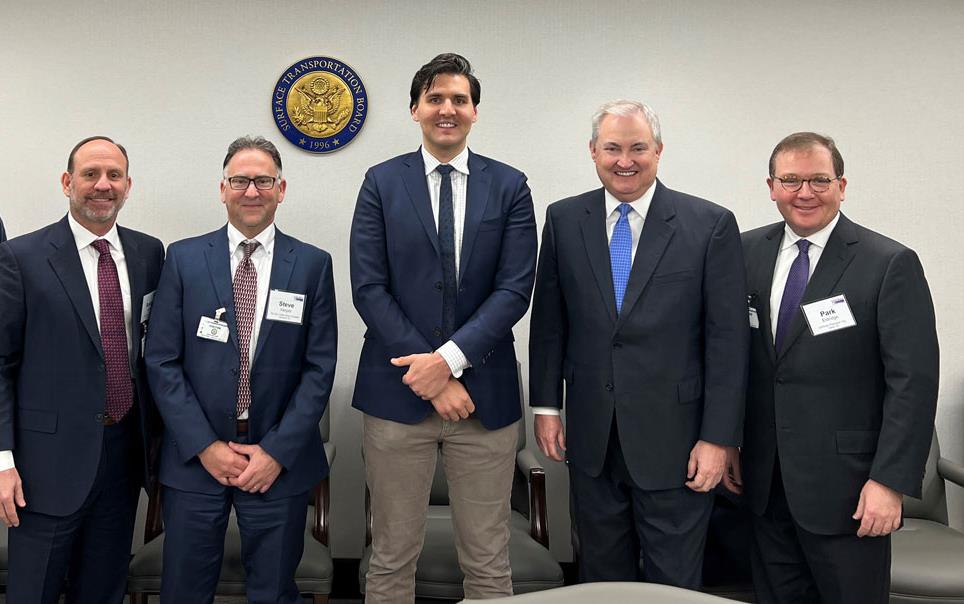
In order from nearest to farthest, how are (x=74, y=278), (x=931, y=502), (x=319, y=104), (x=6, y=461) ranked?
(x=6, y=461) → (x=74, y=278) → (x=931, y=502) → (x=319, y=104)

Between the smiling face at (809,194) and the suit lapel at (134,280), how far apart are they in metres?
2.13

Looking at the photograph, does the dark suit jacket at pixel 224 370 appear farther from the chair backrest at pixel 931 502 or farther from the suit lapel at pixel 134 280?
the chair backrest at pixel 931 502

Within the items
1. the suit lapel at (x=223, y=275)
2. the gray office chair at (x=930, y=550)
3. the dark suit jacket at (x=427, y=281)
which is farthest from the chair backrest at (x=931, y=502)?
the suit lapel at (x=223, y=275)

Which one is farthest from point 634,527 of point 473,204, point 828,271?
point 473,204

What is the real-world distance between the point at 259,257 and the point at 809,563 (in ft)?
6.52

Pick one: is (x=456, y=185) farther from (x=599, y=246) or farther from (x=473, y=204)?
(x=599, y=246)

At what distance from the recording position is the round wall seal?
332cm

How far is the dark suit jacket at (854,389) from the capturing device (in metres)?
2.00

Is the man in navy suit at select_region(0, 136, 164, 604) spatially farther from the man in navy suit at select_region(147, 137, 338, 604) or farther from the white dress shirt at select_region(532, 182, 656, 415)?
the white dress shirt at select_region(532, 182, 656, 415)

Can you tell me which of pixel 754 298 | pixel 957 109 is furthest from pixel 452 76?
pixel 957 109

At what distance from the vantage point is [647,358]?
210 cm

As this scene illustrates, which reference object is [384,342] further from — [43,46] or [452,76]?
[43,46]

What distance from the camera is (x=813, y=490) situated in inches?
81.4

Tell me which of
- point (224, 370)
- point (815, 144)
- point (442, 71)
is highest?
point (442, 71)
